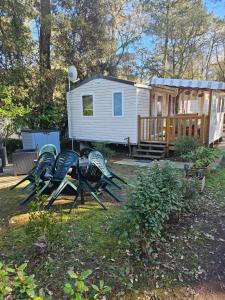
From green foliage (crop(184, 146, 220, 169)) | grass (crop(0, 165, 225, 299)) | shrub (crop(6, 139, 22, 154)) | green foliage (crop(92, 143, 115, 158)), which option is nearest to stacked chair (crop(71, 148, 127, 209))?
grass (crop(0, 165, 225, 299))

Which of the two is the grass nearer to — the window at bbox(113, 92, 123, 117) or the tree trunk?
the window at bbox(113, 92, 123, 117)

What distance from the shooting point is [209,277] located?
257 cm

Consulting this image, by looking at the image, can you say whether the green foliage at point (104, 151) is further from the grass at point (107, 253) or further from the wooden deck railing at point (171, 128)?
the grass at point (107, 253)

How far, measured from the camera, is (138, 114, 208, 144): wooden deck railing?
831 centimetres

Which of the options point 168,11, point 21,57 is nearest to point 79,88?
point 21,57

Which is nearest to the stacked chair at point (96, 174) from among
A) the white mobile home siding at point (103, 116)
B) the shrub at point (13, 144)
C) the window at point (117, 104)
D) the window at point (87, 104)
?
the white mobile home siding at point (103, 116)

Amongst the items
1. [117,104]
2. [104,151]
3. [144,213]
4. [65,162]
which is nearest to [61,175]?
[65,162]

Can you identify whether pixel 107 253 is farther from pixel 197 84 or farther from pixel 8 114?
pixel 8 114

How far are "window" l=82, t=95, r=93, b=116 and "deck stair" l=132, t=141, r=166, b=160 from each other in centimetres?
266

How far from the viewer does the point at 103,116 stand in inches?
394

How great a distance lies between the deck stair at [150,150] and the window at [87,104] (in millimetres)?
2661

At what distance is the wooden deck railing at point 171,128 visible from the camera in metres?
8.31

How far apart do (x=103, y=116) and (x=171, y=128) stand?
9.22 ft

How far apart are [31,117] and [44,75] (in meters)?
1.96
